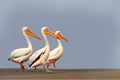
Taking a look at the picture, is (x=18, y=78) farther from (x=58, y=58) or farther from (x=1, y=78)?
(x=58, y=58)

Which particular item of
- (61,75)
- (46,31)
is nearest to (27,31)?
(46,31)

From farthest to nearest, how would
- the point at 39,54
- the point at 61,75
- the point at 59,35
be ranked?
the point at 59,35 < the point at 39,54 < the point at 61,75

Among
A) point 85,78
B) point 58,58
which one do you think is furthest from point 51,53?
point 85,78

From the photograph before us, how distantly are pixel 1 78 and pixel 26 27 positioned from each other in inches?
333

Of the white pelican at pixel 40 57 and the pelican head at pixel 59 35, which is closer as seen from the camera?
the white pelican at pixel 40 57

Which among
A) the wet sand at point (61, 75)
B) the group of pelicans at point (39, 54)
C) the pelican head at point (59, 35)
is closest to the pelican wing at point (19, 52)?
the group of pelicans at point (39, 54)

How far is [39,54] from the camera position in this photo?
2620 cm

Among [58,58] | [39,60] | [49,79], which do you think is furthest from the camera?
[58,58]

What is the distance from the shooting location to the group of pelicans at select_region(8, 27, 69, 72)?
2617 centimetres

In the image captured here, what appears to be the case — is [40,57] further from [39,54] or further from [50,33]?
Result: [50,33]

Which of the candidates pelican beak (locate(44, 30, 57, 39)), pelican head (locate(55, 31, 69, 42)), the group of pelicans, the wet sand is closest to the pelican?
the group of pelicans

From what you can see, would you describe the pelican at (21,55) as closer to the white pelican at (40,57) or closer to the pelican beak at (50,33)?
the white pelican at (40,57)

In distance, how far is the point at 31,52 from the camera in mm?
26844

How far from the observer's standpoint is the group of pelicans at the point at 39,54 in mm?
26173
